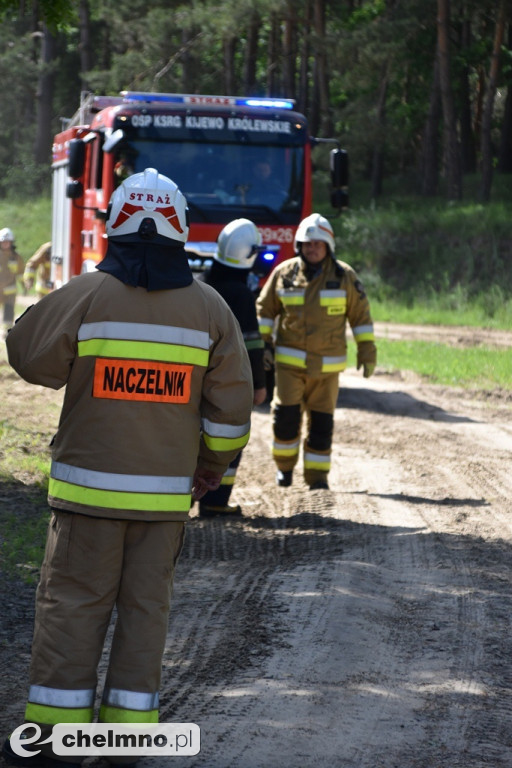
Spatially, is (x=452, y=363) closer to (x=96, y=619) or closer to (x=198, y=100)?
(x=198, y=100)

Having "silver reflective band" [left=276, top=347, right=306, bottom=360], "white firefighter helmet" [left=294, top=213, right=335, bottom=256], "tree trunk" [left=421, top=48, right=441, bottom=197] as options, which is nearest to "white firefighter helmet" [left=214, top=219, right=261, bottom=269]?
"white firefighter helmet" [left=294, top=213, right=335, bottom=256]

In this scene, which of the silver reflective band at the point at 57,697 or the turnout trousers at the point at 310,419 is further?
the turnout trousers at the point at 310,419

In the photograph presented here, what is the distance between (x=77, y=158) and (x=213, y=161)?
152 cm

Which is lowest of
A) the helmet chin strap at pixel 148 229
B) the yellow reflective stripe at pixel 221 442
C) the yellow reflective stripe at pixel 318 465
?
the yellow reflective stripe at pixel 318 465

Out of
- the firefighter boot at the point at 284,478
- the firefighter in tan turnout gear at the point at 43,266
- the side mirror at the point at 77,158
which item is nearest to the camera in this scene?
the firefighter boot at the point at 284,478

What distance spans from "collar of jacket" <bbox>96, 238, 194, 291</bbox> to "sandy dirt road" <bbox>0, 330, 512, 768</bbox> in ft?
5.17

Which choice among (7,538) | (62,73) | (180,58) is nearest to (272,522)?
(7,538)

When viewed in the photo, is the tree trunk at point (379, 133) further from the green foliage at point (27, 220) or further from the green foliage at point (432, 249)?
the green foliage at point (27, 220)

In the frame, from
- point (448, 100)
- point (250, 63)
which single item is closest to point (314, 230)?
point (448, 100)

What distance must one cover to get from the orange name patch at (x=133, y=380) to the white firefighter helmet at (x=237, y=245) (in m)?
3.77

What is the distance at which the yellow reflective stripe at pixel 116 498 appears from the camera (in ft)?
11.7

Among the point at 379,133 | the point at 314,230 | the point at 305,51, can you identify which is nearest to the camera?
the point at 314,230

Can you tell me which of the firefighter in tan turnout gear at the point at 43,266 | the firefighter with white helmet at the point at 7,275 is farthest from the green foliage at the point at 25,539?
the firefighter in tan turnout gear at the point at 43,266

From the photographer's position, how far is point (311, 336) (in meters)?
8.44
